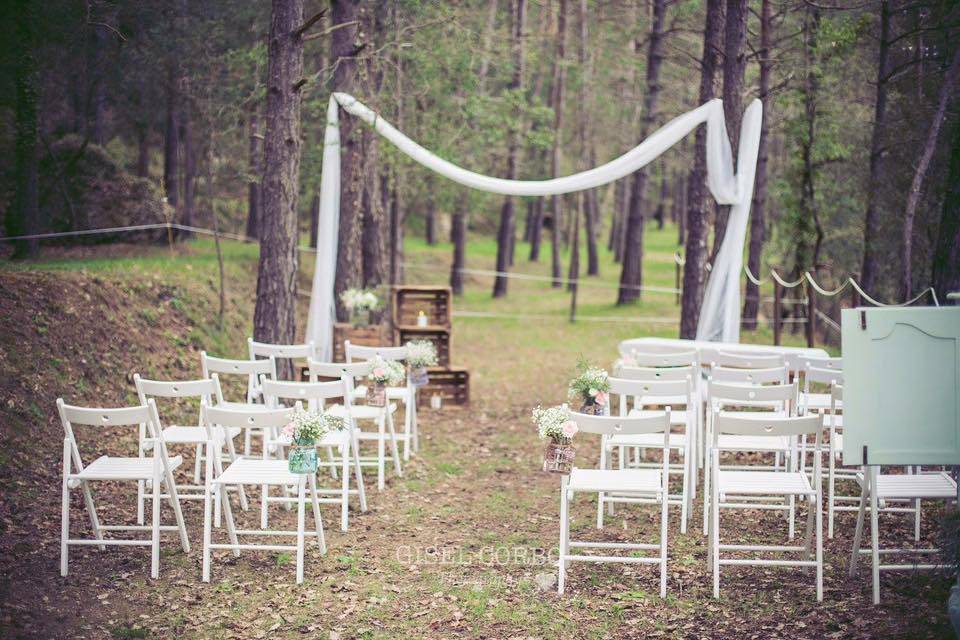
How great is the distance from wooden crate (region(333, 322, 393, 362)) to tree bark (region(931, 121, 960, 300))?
6.19 m

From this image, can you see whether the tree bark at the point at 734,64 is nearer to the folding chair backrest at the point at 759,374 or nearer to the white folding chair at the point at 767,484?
the folding chair backrest at the point at 759,374

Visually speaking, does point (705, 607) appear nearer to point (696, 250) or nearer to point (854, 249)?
point (696, 250)

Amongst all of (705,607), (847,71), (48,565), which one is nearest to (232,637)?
(48,565)

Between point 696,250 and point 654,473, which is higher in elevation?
point 696,250

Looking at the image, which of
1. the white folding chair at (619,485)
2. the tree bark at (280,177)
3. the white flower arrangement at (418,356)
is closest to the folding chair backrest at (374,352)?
the white flower arrangement at (418,356)

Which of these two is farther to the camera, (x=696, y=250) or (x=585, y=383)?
(x=696, y=250)

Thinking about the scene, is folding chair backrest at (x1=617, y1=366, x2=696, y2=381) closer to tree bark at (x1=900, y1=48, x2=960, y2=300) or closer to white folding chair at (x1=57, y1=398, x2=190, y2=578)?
white folding chair at (x1=57, y1=398, x2=190, y2=578)

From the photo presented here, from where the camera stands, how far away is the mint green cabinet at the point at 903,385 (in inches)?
225

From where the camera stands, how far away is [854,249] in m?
19.8

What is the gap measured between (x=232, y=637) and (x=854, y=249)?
17134 millimetres

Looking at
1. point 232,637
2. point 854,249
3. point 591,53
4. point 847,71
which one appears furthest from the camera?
point 591,53

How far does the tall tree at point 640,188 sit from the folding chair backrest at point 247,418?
14699 millimetres

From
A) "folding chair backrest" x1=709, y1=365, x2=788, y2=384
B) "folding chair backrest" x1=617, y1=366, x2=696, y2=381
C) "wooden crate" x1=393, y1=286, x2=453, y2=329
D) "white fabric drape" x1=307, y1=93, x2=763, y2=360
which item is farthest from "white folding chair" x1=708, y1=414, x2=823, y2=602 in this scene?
"wooden crate" x1=393, y1=286, x2=453, y2=329

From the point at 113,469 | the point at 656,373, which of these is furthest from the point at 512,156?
the point at 113,469
